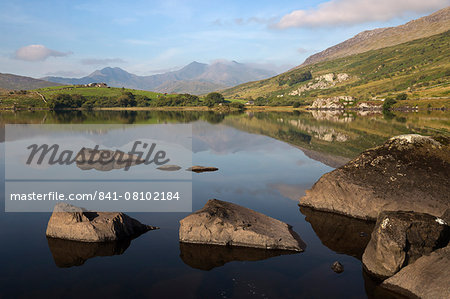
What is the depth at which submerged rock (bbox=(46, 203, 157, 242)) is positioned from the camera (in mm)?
Answer: 19016

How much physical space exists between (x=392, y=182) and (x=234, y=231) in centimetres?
1284

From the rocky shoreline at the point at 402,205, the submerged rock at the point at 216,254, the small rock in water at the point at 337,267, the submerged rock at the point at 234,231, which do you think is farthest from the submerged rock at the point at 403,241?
the submerged rock at the point at 216,254

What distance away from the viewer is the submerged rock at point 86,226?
19016 mm

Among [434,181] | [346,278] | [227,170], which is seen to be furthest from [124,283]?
[227,170]

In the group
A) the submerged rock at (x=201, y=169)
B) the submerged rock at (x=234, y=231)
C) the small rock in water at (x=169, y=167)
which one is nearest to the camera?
the submerged rock at (x=234, y=231)

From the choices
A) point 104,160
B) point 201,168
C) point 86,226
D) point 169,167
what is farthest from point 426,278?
point 104,160

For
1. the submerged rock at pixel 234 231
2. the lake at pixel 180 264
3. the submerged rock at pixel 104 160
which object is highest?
the submerged rock at pixel 104 160

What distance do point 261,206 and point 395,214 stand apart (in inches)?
449

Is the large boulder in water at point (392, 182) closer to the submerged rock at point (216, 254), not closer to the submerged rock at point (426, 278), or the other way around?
the submerged rock at point (426, 278)

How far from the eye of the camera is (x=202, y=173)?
37.5m

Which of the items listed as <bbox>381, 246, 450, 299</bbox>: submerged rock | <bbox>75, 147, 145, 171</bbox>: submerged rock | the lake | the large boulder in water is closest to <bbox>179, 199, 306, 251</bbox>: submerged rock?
the lake

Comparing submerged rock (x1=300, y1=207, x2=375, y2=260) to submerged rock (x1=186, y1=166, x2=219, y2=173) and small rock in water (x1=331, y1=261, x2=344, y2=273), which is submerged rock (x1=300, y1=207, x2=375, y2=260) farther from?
submerged rock (x1=186, y1=166, x2=219, y2=173)

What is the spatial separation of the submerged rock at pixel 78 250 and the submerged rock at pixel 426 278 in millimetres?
14068

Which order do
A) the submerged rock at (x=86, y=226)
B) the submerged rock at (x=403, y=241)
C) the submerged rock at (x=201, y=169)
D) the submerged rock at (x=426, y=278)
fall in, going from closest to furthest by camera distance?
the submerged rock at (x=426, y=278)
the submerged rock at (x=403, y=241)
the submerged rock at (x=86, y=226)
the submerged rock at (x=201, y=169)
